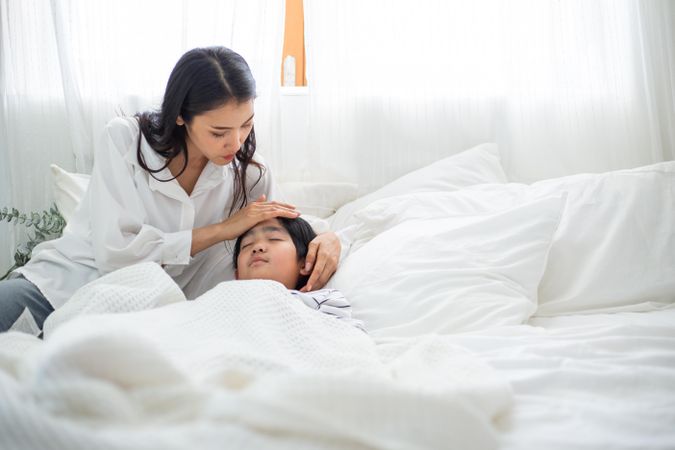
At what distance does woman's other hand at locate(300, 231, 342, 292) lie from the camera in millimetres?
1600

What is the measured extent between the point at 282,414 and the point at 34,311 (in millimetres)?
1053

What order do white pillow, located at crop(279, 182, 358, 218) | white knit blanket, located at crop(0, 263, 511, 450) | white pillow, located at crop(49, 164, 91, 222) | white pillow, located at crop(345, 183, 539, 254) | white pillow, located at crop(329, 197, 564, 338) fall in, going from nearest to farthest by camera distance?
white knit blanket, located at crop(0, 263, 511, 450) < white pillow, located at crop(329, 197, 564, 338) < white pillow, located at crop(345, 183, 539, 254) < white pillow, located at crop(49, 164, 91, 222) < white pillow, located at crop(279, 182, 358, 218)

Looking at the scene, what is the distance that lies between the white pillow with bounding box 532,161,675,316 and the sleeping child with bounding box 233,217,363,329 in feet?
1.85

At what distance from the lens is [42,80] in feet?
7.43

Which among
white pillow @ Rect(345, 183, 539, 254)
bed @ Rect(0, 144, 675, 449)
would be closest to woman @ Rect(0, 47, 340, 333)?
white pillow @ Rect(345, 183, 539, 254)

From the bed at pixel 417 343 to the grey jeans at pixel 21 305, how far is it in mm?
286

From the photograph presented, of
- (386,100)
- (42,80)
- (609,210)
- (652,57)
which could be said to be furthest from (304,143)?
(652,57)

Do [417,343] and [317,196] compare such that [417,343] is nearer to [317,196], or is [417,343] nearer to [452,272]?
[452,272]

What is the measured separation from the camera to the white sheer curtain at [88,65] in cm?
225

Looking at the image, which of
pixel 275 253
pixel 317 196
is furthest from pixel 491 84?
pixel 275 253

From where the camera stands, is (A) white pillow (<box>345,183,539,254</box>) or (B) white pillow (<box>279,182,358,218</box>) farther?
(B) white pillow (<box>279,182,358,218</box>)

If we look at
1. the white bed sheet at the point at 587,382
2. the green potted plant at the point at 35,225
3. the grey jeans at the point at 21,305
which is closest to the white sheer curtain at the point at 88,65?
the green potted plant at the point at 35,225

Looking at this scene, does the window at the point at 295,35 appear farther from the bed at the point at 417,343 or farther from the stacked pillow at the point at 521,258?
the stacked pillow at the point at 521,258

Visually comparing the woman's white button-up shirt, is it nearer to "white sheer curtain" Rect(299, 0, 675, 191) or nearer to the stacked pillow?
the stacked pillow
